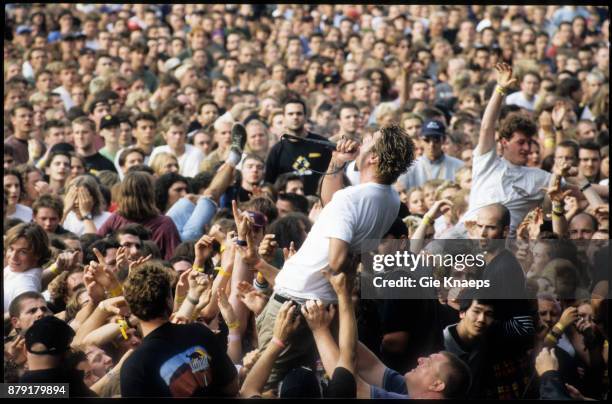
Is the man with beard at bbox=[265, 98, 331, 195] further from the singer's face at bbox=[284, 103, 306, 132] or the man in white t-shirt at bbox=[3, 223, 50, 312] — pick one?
the man in white t-shirt at bbox=[3, 223, 50, 312]

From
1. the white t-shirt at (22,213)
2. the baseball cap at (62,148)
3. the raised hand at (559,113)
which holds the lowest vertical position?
the white t-shirt at (22,213)

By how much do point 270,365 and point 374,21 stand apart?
427 inches

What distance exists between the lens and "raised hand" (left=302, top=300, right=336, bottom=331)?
20.7 ft

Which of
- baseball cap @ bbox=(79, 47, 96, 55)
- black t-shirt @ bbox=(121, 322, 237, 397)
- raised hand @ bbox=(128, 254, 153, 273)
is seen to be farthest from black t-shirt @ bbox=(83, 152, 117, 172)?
black t-shirt @ bbox=(121, 322, 237, 397)

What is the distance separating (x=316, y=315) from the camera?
6305 mm

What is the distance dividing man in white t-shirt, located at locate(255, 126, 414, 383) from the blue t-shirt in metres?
0.41

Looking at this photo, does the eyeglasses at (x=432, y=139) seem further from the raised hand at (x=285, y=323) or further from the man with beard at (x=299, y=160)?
the raised hand at (x=285, y=323)

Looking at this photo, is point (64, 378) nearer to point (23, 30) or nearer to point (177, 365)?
point (177, 365)

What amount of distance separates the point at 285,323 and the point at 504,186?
90.5 inches

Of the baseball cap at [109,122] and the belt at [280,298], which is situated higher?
the baseball cap at [109,122]

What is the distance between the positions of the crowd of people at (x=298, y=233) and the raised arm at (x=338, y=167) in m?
0.01

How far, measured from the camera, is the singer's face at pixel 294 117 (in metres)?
10.4

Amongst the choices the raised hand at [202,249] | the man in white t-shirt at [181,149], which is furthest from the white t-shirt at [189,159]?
the raised hand at [202,249]

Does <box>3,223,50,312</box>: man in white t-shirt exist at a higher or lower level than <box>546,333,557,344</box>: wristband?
higher
